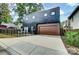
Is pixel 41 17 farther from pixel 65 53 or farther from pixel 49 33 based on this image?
pixel 65 53

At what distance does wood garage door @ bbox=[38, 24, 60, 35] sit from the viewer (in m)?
2.51

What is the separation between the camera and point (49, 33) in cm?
256

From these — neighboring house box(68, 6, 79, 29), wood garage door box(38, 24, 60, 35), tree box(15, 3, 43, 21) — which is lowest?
wood garage door box(38, 24, 60, 35)

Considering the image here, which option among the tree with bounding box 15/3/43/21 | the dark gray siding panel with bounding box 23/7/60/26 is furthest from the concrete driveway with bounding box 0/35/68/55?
the tree with bounding box 15/3/43/21

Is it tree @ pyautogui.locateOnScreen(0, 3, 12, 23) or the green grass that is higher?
tree @ pyautogui.locateOnScreen(0, 3, 12, 23)

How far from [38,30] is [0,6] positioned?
2.07 ft

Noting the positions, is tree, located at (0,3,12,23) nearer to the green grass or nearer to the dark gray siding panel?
the dark gray siding panel

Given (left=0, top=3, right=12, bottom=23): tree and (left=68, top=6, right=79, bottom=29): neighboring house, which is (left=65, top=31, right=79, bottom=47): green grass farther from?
(left=0, top=3, right=12, bottom=23): tree

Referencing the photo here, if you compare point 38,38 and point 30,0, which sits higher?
point 30,0

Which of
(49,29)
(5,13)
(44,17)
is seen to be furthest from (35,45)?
(5,13)

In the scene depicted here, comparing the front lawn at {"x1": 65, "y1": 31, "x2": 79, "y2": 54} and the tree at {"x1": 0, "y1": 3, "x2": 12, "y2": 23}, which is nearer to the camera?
the front lawn at {"x1": 65, "y1": 31, "x2": 79, "y2": 54}

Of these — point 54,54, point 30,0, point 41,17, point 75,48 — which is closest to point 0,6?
point 30,0

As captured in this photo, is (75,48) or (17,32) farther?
(17,32)
